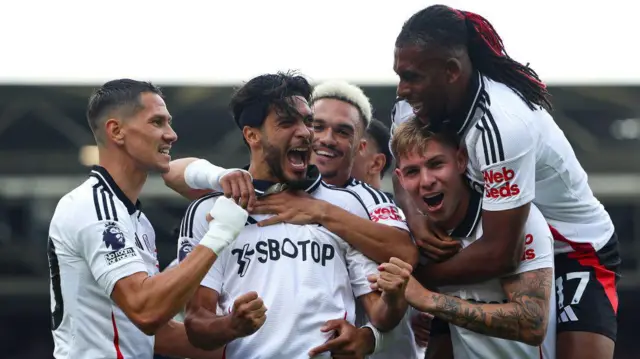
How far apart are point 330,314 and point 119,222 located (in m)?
1.12

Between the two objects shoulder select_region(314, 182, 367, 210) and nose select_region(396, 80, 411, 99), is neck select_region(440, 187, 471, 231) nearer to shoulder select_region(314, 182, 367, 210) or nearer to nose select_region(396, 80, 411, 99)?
shoulder select_region(314, 182, 367, 210)

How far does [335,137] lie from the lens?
6820mm

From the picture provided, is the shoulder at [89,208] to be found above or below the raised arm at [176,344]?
above

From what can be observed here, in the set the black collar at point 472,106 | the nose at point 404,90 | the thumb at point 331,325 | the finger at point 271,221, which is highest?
the nose at point 404,90

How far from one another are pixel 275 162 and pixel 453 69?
0.98 meters

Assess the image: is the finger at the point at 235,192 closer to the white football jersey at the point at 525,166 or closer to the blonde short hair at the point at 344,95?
the white football jersey at the point at 525,166

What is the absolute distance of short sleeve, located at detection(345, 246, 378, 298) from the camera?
551 centimetres

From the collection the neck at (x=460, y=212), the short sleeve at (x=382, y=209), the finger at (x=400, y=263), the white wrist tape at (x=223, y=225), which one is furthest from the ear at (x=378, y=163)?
the white wrist tape at (x=223, y=225)

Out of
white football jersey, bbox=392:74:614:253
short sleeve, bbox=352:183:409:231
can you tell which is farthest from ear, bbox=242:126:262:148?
white football jersey, bbox=392:74:614:253

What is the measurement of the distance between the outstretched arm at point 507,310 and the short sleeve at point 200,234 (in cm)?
91

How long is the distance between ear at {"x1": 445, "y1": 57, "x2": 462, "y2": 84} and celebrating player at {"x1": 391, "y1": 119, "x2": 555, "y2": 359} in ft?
0.97

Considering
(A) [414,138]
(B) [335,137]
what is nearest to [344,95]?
(B) [335,137]

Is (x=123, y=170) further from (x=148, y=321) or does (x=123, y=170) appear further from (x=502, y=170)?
(x=502, y=170)

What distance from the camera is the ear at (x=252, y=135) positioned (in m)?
5.59
